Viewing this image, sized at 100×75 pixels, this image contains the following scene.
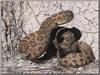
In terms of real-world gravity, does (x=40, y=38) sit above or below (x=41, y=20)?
below

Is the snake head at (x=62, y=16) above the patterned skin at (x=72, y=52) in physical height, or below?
above

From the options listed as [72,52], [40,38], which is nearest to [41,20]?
[40,38]

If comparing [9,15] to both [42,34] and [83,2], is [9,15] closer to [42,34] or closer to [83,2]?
[42,34]

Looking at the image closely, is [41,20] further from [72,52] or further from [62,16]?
A: [72,52]

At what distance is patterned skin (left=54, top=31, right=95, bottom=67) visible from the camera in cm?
248

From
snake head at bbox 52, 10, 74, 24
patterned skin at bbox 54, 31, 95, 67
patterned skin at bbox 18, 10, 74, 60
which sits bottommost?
patterned skin at bbox 54, 31, 95, 67

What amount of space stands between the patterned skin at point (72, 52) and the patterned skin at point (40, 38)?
0.27ft

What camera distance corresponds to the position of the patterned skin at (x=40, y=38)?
2.49m

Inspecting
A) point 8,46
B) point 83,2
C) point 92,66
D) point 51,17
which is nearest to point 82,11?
point 83,2

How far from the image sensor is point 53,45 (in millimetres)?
2498

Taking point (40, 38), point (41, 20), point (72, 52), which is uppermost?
point (41, 20)

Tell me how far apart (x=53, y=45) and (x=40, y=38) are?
100 mm

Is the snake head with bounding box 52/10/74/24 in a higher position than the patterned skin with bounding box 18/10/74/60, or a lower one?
higher

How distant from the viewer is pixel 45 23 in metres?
2.51
